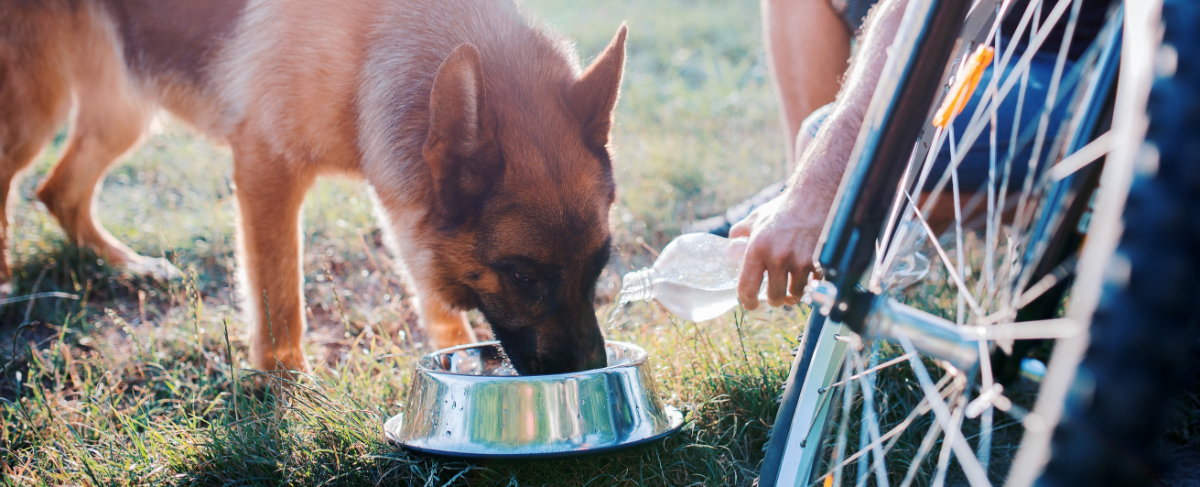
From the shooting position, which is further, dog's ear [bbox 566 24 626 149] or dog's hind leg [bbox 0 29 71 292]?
dog's hind leg [bbox 0 29 71 292]

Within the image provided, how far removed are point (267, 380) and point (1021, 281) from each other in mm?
2203

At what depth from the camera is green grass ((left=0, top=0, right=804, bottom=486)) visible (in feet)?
5.64

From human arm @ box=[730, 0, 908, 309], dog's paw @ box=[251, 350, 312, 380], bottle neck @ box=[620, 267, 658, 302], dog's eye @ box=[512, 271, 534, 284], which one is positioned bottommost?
dog's paw @ box=[251, 350, 312, 380]

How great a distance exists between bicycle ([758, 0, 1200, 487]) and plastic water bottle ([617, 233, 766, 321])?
0.54 metres

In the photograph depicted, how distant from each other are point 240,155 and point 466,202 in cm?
104

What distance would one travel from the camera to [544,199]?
2.00 meters

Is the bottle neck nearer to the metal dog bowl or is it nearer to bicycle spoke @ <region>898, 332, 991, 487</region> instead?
the metal dog bowl

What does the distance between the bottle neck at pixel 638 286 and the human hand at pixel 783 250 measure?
788 mm

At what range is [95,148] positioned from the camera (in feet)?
11.8

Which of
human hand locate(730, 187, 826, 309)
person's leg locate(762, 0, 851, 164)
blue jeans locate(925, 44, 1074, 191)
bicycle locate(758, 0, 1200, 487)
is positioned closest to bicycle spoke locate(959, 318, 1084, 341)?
bicycle locate(758, 0, 1200, 487)

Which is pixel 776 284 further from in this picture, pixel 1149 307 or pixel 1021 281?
pixel 1149 307

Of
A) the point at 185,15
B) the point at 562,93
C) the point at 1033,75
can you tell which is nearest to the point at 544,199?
the point at 562,93

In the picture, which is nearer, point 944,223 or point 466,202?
point 466,202

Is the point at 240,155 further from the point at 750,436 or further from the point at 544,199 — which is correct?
the point at 750,436
